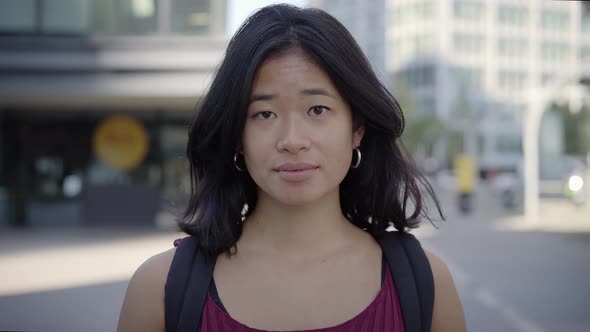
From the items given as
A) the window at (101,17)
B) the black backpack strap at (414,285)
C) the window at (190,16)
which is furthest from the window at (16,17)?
the black backpack strap at (414,285)

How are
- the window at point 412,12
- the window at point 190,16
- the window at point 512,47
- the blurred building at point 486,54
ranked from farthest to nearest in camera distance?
the window at point 512,47 → the window at point 412,12 → the blurred building at point 486,54 → the window at point 190,16

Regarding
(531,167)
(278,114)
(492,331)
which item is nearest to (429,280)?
(278,114)

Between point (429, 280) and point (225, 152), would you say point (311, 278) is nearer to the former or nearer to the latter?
point (429, 280)

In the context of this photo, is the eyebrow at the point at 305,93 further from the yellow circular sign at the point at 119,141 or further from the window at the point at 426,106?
the window at the point at 426,106

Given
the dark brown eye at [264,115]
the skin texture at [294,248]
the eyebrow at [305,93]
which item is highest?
the eyebrow at [305,93]

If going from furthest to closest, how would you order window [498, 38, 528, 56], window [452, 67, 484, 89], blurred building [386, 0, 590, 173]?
window [498, 38, 528, 56] → window [452, 67, 484, 89] → blurred building [386, 0, 590, 173]

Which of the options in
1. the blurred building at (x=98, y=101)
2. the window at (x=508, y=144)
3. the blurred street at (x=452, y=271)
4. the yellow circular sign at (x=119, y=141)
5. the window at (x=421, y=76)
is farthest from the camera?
the window at (x=508, y=144)

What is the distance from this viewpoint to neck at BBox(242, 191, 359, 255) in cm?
176

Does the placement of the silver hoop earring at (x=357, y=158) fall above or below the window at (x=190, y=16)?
below

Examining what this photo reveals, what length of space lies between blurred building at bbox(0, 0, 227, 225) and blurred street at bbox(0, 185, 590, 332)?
187 centimetres

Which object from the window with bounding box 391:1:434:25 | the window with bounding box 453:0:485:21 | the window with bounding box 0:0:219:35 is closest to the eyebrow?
the window with bounding box 0:0:219:35

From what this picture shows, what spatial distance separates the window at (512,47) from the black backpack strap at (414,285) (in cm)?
7364

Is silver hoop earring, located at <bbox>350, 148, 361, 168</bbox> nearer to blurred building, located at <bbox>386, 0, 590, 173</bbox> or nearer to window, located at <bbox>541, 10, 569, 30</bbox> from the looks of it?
blurred building, located at <bbox>386, 0, 590, 173</bbox>

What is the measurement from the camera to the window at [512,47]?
233 ft
